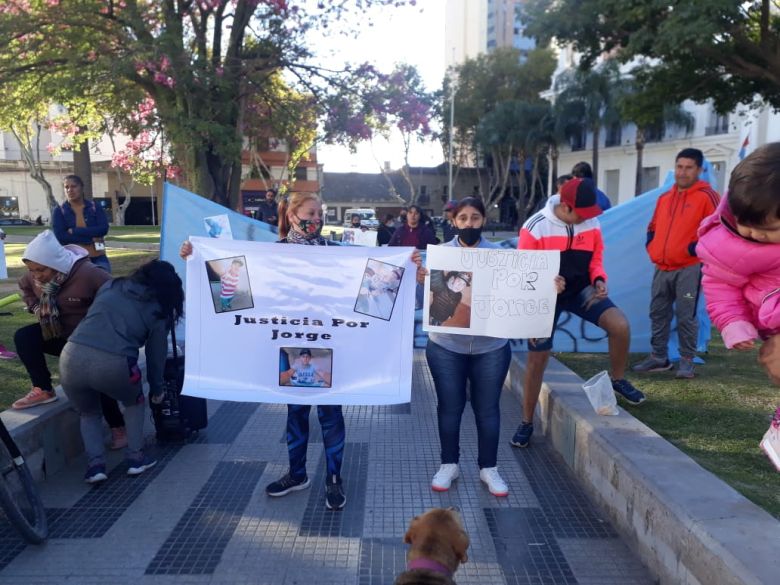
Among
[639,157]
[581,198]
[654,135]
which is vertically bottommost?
[581,198]

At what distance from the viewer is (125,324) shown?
4102mm

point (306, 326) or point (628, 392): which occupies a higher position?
point (306, 326)

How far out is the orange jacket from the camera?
5.60 metres

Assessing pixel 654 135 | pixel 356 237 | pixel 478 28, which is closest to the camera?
pixel 356 237

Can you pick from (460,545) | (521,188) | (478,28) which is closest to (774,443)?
(460,545)

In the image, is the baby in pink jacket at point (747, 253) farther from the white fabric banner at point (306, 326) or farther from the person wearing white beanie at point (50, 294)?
the person wearing white beanie at point (50, 294)

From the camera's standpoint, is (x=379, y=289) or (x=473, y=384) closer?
(x=379, y=289)

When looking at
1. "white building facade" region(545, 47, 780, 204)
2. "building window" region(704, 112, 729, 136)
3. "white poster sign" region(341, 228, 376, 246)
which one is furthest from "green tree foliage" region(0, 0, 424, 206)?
"building window" region(704, 112, 729, 136)

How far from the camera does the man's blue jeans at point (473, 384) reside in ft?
12.8

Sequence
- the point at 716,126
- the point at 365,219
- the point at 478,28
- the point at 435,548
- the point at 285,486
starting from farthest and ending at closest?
the point at 478,28, the point at 365,219, the point at 716,126, the point at 285,486, the point at 435,548

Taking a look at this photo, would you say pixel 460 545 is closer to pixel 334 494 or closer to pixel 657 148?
pixel 334 494

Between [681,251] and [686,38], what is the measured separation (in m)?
7.98

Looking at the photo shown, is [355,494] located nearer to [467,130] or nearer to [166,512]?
[166,512]

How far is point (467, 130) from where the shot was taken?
51.0 meters
